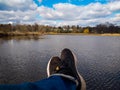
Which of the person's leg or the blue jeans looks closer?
the blue jeans

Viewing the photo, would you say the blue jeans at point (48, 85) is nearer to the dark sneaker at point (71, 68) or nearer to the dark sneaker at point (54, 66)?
the dark sneaker at point (71, 68)

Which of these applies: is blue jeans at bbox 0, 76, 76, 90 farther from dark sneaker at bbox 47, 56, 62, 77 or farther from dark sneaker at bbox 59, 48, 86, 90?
dark sneaker at bbox 47, 56, 62, 77

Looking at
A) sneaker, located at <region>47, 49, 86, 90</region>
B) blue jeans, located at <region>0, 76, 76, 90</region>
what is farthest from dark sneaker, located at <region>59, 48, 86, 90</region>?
blue jeans, located at <region>0, 76, 76, 90</region>

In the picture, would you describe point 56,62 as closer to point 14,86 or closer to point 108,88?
point 14,86

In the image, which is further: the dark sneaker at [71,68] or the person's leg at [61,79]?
the dark sneaker at [71,68]

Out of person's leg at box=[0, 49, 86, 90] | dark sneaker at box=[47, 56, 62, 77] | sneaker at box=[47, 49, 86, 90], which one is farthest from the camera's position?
dark sneaker at box=[47, 56, 62, 77]

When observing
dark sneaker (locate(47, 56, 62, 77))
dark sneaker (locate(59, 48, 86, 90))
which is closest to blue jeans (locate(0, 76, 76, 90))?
dark sneaker (locate(59, 48, 86, 90))

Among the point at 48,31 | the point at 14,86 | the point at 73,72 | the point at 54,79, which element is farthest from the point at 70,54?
the point at 48,31

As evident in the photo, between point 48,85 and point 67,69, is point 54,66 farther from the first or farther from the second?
point 48,85

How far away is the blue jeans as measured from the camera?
1468mm

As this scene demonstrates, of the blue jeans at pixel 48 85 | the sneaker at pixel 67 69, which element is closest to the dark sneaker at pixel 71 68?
the sneaker at pixel 67 69

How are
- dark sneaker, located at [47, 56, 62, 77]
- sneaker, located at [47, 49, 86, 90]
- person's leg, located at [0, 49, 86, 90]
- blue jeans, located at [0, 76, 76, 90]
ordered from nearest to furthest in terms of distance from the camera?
1. blue jeans, located at [0, 76, 76, 90]
2. person's leg, located at [0, 49, 86, 90]
3. sneaker, located at [47, 49, 86, 90]
4. dark sneaker, located at [47, 56, 62, 77]

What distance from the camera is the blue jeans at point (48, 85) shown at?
147cm

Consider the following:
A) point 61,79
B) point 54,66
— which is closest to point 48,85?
point 61,79
